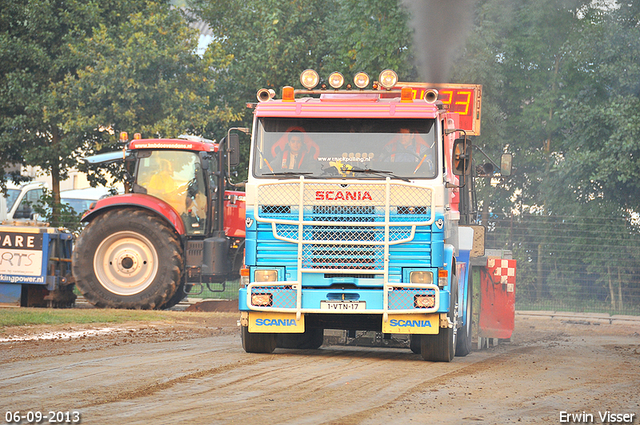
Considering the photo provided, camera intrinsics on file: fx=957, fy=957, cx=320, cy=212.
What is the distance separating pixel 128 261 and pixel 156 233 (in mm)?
836

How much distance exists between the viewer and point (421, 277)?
10352 mm

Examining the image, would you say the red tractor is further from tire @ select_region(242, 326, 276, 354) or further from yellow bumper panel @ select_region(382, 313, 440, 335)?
yellow bumper panel @ select_region(382, 313, 440, 335)

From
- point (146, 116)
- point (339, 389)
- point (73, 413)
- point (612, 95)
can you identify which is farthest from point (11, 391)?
point (612, 95)

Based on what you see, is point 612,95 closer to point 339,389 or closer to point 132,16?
point 132,16

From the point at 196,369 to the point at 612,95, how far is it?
19.7 meters

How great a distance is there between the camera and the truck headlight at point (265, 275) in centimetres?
1049

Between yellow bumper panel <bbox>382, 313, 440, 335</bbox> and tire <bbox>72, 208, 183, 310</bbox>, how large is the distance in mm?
7977

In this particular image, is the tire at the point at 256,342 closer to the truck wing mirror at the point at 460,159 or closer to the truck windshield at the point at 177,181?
the truck wing mirror at the point at 460,159

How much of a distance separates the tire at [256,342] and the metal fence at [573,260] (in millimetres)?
12945

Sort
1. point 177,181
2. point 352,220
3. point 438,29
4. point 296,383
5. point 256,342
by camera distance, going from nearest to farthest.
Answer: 1. point 296,383
2. point 352,220
3. point 256,342
4. point 438,29
5. point 177,181

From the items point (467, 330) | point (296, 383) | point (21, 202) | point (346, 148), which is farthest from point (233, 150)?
point (21, 202)

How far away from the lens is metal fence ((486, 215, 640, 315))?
23.2 meters

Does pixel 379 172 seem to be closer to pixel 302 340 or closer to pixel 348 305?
pixel 348 305

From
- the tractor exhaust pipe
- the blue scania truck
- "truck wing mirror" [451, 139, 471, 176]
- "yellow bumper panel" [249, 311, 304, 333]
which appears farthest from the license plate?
the tractor exhaust pipe
